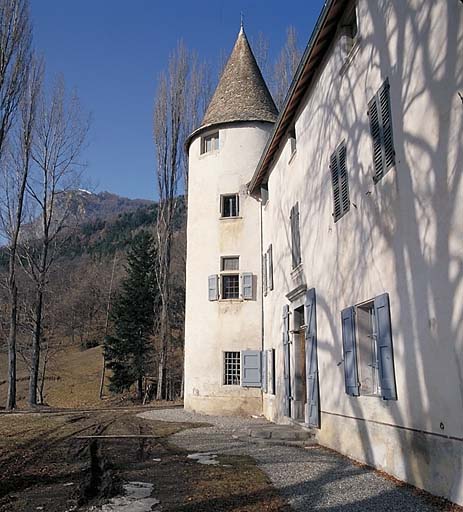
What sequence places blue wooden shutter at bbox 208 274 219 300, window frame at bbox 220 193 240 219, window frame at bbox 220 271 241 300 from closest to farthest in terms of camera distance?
blue wooden shutter at bbox 208 274 219 300 → window frame at bbox 220 271 241 300 → window frame at bbox 220 193 240 219

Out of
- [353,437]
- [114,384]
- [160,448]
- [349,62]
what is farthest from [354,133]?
[114,384]

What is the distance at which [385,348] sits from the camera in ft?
21.9

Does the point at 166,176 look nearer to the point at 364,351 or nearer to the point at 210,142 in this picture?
the point at 210,142

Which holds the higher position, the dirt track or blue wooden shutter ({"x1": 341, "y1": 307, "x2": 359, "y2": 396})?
blue wooden shutter ({"x1": 341, "y1": 307, "x2": 359, "y2": 396})

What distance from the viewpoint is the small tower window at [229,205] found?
18562 mm

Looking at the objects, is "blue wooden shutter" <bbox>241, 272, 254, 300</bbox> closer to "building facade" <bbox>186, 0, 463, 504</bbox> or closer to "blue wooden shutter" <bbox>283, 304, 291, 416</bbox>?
"blue wooden shutter" <bbox>283, 304, 291, 416</bbox>

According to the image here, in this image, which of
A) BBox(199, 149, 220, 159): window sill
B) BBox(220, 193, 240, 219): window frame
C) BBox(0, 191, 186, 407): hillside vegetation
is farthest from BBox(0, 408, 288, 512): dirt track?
BBox(0, 191, 186, 407): hillside vegetation

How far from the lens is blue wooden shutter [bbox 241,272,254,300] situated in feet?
57.8

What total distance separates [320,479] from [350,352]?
82.2 inches

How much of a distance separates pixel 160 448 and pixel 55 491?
3.79 metres

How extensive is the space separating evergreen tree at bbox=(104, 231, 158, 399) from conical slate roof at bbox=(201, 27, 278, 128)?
645 inches

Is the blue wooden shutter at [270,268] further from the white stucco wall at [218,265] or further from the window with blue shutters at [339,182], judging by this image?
the window with blue shutters at [339,182]

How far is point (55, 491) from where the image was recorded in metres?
5.88

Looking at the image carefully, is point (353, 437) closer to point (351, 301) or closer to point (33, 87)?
point (351, 301)
